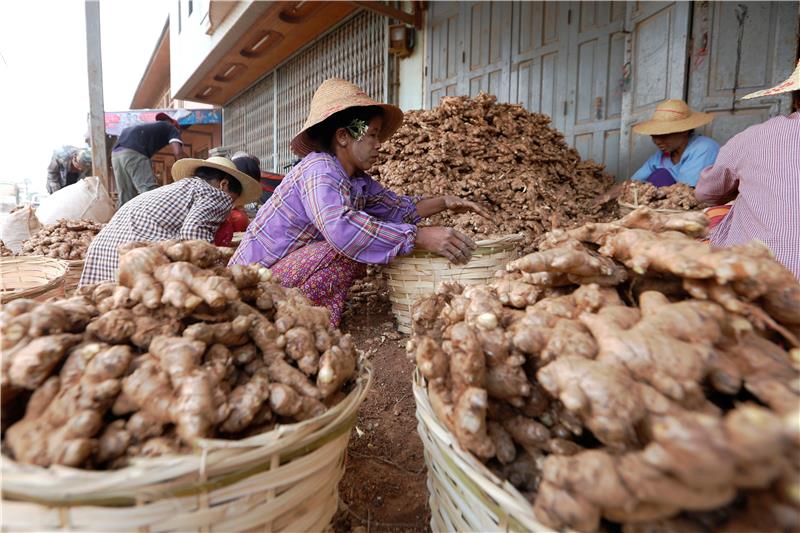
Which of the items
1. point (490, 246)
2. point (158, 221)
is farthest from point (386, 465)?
point (158, 221)

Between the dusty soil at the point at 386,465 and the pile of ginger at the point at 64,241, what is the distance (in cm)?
310

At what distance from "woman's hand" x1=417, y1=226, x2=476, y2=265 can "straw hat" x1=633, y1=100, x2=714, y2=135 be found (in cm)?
262

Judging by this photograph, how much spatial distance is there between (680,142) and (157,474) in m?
4.88

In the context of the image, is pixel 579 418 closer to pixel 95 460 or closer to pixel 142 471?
pixel 142 471

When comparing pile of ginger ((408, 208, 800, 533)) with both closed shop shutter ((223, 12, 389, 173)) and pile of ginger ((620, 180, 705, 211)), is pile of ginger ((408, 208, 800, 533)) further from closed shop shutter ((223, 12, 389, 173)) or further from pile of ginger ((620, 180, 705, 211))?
closed shop shutter ((223, 12, 389, 173))

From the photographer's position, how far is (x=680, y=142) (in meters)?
4.19

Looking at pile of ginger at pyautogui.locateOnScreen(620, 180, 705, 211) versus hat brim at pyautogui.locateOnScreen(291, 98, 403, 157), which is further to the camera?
pile of ginger at pyautogui.locateOnScreen(620, 180, 705, 211)

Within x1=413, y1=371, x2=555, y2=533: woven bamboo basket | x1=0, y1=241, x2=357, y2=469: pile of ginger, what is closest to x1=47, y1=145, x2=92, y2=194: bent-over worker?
x1=0, y1=241, x2=357, y2=469: pile of ginger

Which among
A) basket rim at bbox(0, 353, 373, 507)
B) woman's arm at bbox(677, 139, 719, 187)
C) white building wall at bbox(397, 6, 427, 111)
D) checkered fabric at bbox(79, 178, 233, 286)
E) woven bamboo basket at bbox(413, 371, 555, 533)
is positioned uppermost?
white building wall at bbox(397, 6, 427, 111)

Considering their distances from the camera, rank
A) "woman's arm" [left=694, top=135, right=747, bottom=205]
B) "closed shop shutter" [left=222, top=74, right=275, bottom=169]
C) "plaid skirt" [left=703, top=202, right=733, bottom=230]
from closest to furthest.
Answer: "woman's arm" [left=694, top=135, right=747, bottom=205], "plaid skirt" [left=703, top=202, right=733, bottom=230], "closed shop shutter" [left=222, top=74, right=275, bottom=169]

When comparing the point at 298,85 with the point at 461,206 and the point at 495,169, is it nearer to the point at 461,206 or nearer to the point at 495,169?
the point at 495,169

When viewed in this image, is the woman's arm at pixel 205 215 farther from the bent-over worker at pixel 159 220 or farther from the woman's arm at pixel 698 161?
the woman's arm at pixel 698 161

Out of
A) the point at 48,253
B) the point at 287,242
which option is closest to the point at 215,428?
Result: the point at 287,242

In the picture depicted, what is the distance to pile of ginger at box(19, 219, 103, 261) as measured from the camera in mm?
3885
